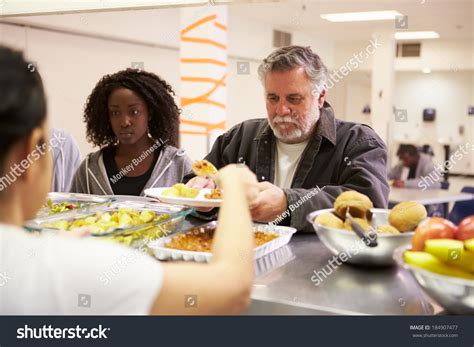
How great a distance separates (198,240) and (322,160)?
0.84 metres

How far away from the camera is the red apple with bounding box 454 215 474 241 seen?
1.18 metres

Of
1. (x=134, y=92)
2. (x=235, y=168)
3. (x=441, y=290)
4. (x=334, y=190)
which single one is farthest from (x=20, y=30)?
(x=441, y=290)

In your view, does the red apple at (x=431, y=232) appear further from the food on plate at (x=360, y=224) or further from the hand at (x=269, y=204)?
the hand at (x=269, y=204)

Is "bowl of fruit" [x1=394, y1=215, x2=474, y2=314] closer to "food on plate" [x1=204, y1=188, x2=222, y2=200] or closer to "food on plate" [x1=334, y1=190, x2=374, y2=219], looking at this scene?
"food on plate" [x1=334, y1=190, x2=374, y2=219]

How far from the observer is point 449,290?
1.08 meters

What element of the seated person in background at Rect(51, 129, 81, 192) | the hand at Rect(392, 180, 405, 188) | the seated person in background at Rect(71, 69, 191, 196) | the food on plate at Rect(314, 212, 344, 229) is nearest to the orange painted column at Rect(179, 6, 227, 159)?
the seated person in background at Rect(51, 129, 81, 192)

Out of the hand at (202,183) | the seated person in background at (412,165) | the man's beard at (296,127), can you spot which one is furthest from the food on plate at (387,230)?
the seated person in background at (412,165)

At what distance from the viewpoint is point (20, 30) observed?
4.65 meters

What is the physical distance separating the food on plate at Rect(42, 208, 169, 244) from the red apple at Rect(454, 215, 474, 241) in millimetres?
803

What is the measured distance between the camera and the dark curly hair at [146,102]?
2.60 metres

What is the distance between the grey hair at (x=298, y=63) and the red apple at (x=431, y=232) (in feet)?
3.60

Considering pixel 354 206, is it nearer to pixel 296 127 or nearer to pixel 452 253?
pixel 452 253

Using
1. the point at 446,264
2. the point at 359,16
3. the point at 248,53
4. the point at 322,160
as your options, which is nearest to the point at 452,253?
→ the point at 446,264
